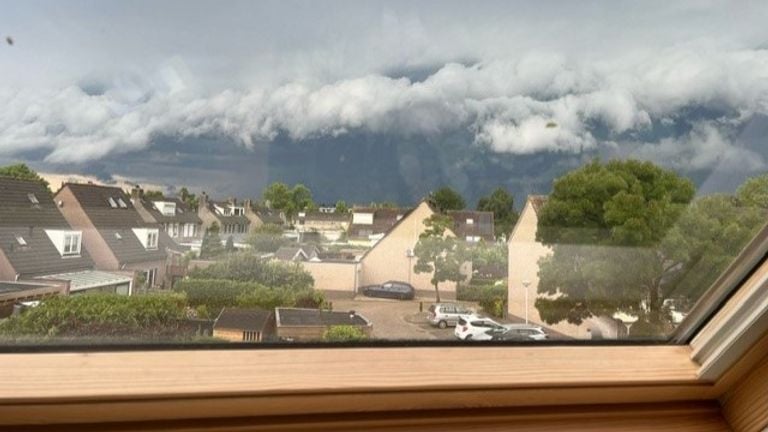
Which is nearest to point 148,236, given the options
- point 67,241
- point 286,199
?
point 67,241

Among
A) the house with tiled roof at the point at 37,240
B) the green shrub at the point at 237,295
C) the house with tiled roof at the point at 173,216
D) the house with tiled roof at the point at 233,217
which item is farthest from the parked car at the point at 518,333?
the house with tiled roof at the point at 37,240

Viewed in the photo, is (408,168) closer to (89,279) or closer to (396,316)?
(396,316)

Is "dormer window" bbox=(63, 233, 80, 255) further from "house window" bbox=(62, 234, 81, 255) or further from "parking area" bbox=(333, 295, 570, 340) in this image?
"parking area" bbox=(333, 295, 570, 340)

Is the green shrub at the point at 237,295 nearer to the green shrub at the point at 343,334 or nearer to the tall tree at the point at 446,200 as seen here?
the green shrub at the point at 343,334

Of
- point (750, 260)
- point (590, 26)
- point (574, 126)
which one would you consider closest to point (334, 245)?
point (574, 126)

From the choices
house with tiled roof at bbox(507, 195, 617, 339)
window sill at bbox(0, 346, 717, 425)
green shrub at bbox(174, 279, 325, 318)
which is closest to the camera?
window sill at bbox(0, 346, 717, 425)

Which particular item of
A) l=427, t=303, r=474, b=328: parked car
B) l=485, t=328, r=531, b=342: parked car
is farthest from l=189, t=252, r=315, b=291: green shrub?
l=485, t=328, r=531, b=342: parked car
